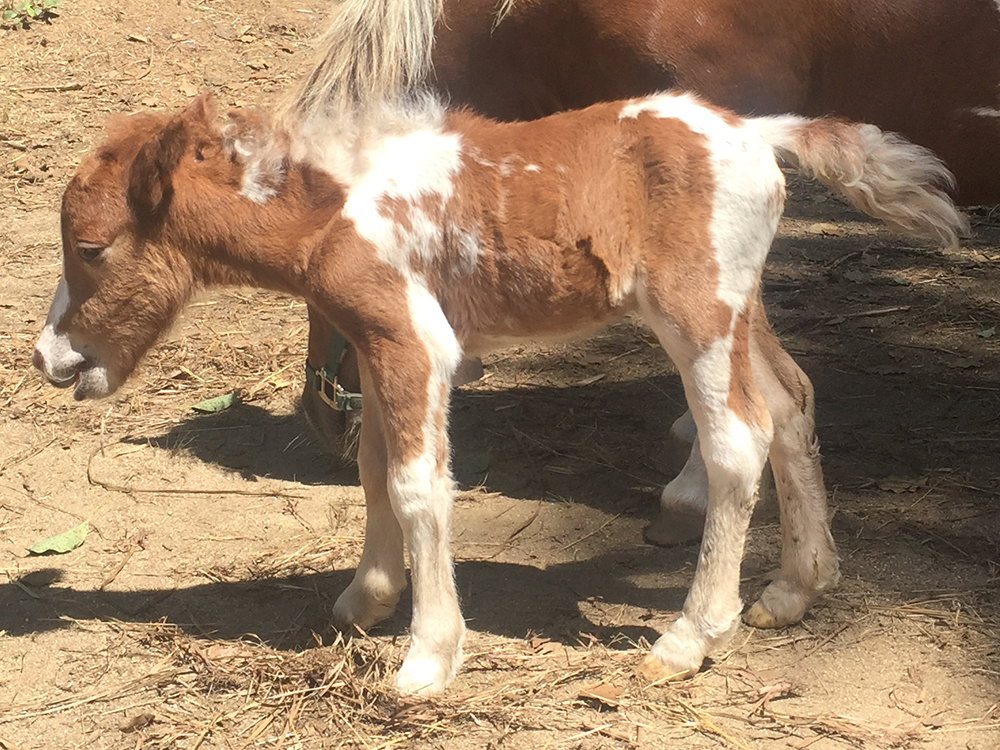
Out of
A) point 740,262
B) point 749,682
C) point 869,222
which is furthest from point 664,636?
point 869,222

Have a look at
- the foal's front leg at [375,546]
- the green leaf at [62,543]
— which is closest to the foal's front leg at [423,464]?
the foal's front leg at [375,546]

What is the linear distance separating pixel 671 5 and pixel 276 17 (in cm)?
486

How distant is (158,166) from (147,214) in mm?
134

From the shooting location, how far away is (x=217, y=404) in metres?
4.45

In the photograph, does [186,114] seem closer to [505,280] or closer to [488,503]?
[505,280]

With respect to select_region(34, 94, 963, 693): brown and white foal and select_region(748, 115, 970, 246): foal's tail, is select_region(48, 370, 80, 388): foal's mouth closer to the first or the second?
select_region(34, 94, 963, 693): brown and white foal

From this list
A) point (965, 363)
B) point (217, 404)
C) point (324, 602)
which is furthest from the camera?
point (965, 363)

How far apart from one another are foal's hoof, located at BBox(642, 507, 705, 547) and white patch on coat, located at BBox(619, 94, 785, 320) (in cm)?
102

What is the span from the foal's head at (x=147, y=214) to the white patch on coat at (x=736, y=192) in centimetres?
100

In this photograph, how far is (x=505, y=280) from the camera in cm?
276

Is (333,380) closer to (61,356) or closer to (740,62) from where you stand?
(61,356)

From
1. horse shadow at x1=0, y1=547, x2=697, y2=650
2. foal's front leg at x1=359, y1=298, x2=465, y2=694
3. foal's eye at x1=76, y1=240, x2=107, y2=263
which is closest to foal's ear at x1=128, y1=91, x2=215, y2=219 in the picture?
foal's eye at x1=76, y1=240, x2=107, y2=263

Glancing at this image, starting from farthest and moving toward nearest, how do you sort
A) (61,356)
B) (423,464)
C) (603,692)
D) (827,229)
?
(827,229) → (61,356) → (603,692) → (423,464)

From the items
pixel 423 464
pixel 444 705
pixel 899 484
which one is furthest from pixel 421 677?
pixel 899 484
